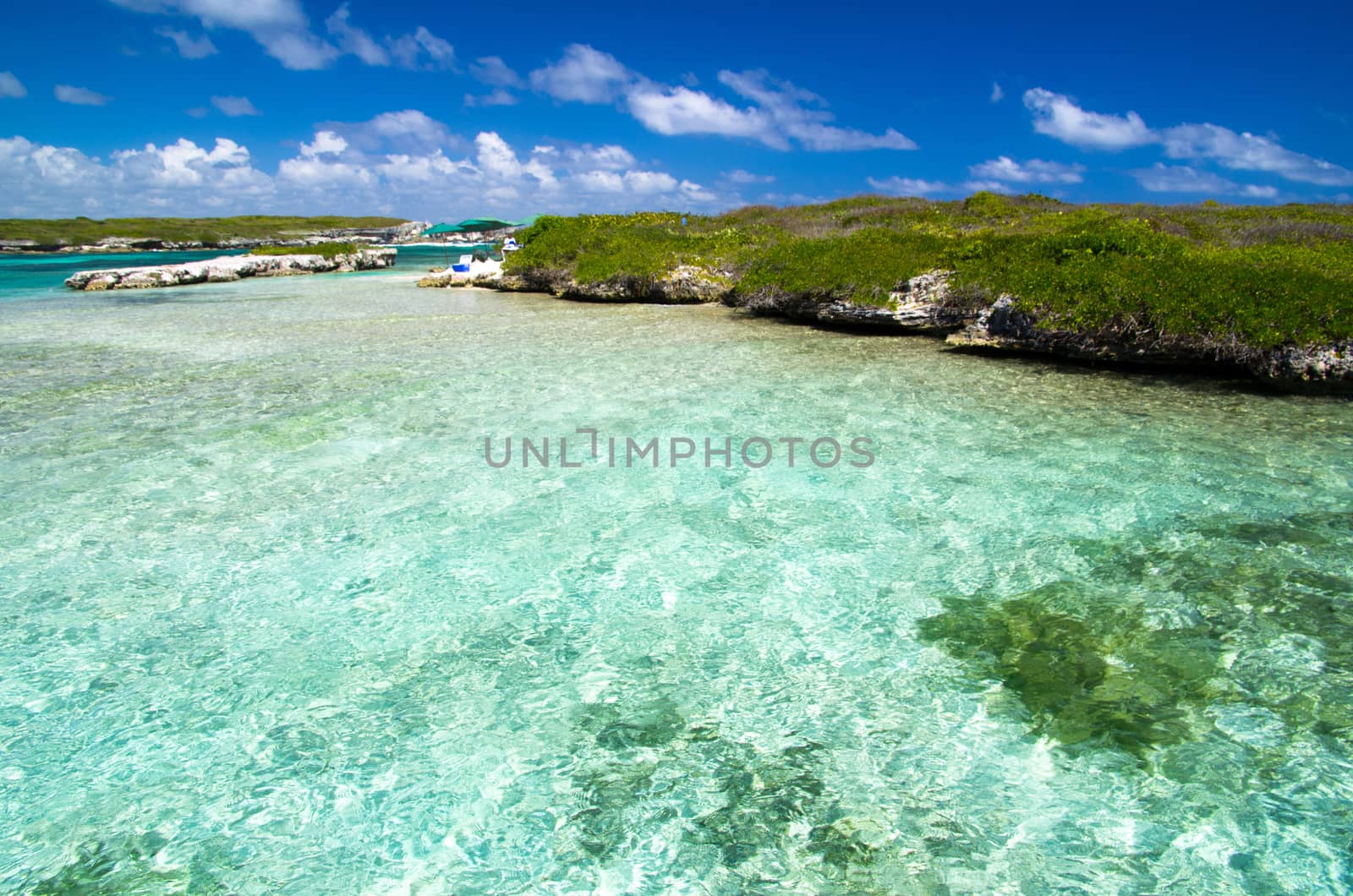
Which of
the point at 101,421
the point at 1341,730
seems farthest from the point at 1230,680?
the point at 101,421

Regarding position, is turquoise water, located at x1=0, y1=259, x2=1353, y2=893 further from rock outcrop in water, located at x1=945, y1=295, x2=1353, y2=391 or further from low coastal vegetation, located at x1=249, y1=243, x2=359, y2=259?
low coastal vegetation, located at x1=249, y1=243, x2=359, y2=259

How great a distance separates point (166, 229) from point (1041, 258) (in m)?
112

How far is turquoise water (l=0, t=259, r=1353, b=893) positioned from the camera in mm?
2736

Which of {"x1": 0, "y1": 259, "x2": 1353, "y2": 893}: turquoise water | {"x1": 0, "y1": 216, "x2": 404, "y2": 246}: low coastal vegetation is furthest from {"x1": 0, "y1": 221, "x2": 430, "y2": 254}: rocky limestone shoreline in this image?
{"x1": 0, "y1": 259, "x2": 1353, "y2": 893}: turquoise water

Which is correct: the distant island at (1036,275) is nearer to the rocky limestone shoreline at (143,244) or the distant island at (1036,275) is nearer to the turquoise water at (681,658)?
the turquoise water at (681,658)

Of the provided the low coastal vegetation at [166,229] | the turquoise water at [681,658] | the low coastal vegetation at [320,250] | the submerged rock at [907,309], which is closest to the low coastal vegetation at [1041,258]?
the submerged rock at [907,309]

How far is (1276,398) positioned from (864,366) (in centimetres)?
515

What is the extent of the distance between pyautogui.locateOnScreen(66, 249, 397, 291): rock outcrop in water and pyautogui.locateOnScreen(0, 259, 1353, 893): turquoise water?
26.1 m

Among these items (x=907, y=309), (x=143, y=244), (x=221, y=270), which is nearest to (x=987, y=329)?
(x=907, y=309)

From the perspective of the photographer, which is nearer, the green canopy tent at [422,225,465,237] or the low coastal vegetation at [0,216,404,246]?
the green canopy tent at [422,225,465,237]

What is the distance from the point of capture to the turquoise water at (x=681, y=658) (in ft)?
8.98

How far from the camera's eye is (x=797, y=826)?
2.82 meters

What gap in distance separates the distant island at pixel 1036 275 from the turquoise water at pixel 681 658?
1773 mm

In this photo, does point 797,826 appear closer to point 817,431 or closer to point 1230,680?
point 1230,680
